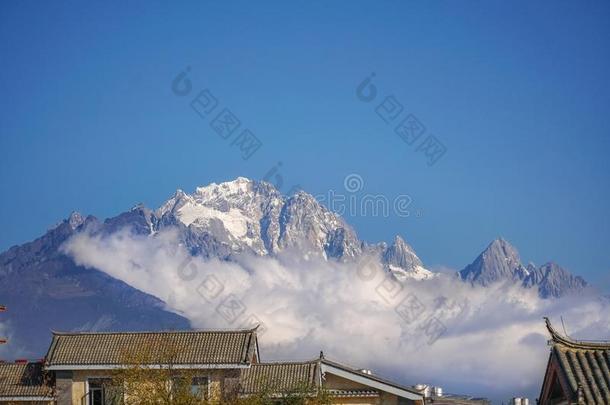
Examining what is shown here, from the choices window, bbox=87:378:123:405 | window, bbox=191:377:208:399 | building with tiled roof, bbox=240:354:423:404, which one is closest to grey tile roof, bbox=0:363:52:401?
window, bbox=87:378:123:405

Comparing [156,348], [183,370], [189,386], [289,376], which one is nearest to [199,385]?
[183,370]

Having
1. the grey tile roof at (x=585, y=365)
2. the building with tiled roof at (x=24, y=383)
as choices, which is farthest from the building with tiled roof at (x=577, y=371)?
the building with tiled roof at (x=24, y=383)

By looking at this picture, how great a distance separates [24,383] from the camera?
5691 centimetres

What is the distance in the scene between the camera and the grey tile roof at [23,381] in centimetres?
5616

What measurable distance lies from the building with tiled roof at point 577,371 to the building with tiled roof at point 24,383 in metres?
29.7

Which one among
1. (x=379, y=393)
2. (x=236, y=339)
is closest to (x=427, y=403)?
(x=379, y=393)

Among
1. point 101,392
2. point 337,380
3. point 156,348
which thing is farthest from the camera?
point 156,348

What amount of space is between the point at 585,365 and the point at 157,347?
1105 inches

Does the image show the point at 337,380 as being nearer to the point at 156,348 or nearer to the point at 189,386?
the point at 156,348

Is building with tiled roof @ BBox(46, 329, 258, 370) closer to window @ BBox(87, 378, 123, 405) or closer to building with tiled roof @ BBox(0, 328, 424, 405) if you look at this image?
building with tiled roof @ BBox(0, 328, 424, 405)

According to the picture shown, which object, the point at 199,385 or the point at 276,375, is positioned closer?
the point at 276,375

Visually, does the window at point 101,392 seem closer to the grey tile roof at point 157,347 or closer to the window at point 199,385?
the grey tile roof at point 157,347

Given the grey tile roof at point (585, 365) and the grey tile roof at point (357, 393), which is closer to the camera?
the grey tile roof at point (585, 365)

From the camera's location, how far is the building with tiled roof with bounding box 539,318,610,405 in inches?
1273
